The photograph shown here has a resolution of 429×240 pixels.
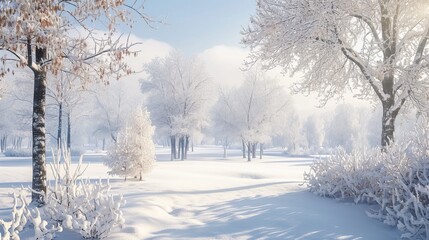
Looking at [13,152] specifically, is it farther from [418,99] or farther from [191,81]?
[418,99]

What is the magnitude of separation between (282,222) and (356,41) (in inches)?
321

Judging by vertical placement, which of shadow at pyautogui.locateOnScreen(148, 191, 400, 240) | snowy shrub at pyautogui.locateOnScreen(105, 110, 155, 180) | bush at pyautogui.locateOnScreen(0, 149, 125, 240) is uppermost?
snowy shrub at pyautogui.locateOnScreen(105, 110, 155, 180)

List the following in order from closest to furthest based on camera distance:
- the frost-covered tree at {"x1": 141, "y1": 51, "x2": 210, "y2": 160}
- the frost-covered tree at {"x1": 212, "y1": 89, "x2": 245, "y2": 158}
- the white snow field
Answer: the white snow field → the frost-covered tree at {"x1": 141, "y1": 51, "x2": 210, "y2": 160} → the frost-covered tree at {"x1": 212, "y1": 89, "x2": 245, "y2": 158}

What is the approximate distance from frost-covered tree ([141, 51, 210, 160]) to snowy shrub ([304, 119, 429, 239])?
71.9 feet

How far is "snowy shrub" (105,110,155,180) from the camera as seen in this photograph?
492 inches

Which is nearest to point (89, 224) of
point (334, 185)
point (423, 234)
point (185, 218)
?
point (185, 218)

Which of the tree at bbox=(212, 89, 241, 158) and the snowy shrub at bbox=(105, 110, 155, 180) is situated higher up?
the tree at bbox=(212, 89, 241, 158)

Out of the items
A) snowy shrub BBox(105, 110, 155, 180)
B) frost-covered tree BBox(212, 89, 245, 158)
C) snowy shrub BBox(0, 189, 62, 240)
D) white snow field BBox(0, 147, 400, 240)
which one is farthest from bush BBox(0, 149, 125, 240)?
frost-covered tree BBox(212, 89, 245, 158)

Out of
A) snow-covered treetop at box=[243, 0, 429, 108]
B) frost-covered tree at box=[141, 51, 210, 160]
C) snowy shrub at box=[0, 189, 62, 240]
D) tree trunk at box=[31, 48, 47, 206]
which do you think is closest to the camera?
snowy shrub at box=[0, 189, 62, 240]

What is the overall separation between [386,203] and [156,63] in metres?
28.7

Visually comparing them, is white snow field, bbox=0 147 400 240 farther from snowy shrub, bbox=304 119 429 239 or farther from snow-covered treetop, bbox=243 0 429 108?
snow-covered treetop, bbox=243 0 429 108

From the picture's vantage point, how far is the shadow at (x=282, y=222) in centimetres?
593

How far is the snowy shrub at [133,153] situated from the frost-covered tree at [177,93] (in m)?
17.1

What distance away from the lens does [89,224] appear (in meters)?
5.18
